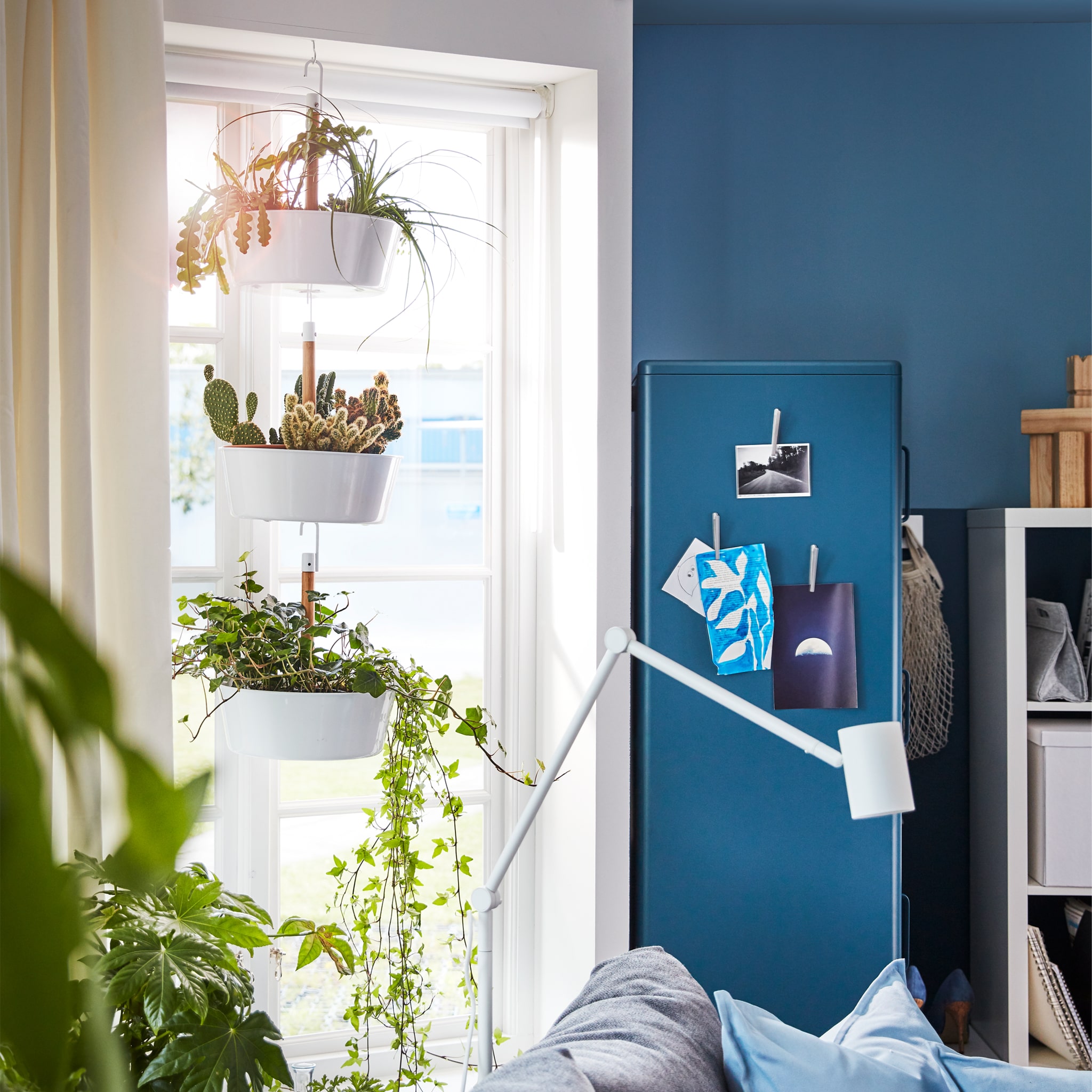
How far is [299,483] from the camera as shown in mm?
1437

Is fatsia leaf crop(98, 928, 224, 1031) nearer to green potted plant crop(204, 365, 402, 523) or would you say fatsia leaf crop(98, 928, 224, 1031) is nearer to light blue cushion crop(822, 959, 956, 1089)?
green potted plant crop(204, 365, 402, 523)

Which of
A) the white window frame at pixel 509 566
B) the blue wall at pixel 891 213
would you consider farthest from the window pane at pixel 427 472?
the blue wall at pixel 891 213

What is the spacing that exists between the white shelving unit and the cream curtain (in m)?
1.66

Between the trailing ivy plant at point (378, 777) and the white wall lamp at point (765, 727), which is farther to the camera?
the trailing ivy plant at point (378, 777)

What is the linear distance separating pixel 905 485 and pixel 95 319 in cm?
167

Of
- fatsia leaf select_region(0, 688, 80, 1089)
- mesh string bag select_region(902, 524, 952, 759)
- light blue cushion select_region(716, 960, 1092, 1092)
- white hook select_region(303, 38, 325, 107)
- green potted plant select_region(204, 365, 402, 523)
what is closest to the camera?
fatsia leaf select_region(0, 688, 80, 1089)

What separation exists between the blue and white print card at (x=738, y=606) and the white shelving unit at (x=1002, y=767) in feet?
1.97

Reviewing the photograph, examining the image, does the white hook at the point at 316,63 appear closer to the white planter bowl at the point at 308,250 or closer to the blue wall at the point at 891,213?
the white planter bowl at the point at 308,250

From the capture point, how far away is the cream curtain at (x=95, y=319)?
4.38 feet

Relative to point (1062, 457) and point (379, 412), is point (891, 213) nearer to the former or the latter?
point (1062, 457)

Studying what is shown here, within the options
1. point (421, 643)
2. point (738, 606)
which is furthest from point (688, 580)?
point (421, 643)

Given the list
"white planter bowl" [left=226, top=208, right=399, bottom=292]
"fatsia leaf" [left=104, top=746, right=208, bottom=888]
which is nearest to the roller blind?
"white planter bowl" [left=226, top=208, right=399, bottom=292]

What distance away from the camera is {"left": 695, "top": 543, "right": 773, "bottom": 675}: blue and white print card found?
5.99 ft

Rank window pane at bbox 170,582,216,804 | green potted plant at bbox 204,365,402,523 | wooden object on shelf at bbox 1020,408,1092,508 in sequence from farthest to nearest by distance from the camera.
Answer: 1. wooden object on shelf at bbox 1020,408,1092,508
2. window pane at bbox 170,582,216,804
3. green potted plant at bbox 204,365,402,523
